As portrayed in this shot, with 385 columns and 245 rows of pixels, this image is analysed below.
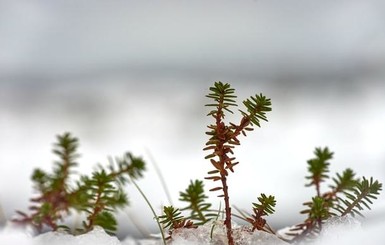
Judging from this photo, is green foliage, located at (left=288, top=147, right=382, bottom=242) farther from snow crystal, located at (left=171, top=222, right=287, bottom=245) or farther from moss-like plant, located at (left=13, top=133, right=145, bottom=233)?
moss-like plant, located at (left=13, top=133, right=145, bottom=233)

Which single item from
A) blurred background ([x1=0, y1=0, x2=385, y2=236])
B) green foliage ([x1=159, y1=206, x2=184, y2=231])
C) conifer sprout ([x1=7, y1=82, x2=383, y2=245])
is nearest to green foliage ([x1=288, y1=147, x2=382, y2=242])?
conifer sprout ([x1=7, y1=82, x2=383, y2=245])

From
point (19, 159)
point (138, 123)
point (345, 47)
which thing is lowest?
point (19, 159)

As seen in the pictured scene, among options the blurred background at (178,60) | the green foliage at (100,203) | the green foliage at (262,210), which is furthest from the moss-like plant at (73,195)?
the blurred background at (178,60)

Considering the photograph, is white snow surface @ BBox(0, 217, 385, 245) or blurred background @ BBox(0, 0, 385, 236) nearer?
white snow surface @ BBox(0, 217, 385, 245)

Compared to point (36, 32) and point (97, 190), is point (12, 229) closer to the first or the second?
point (97, 190)

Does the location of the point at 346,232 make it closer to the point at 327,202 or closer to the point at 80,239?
the point at 327,202

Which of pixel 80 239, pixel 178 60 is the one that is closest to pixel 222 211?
pixel 80 239

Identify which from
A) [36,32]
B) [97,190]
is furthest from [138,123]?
[97,190]

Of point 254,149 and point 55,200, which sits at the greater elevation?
point 254,149
